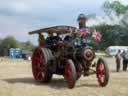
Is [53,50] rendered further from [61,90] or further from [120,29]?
[120,29]

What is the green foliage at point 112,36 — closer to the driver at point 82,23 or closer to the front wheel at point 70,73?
the driver at point 82,23

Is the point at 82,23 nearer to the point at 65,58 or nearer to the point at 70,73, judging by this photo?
the point at 65,58

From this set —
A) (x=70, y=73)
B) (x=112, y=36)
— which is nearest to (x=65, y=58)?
(x=70, y=73)

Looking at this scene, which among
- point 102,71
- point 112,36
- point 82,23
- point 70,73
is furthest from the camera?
point 112,36

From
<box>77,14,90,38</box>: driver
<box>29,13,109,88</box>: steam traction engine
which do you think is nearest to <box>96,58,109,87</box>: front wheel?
<box>29,13,109,88</box>: steam traction engine

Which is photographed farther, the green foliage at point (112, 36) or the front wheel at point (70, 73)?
the green foliage at point (112, 36)

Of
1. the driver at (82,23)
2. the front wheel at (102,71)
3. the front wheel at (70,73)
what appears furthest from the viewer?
the driver at (82,23)

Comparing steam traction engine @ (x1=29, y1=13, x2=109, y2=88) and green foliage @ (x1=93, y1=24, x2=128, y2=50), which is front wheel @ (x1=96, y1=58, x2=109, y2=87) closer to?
steam traction engine @ (x1=29, y1=13, x2=109, y2=88)

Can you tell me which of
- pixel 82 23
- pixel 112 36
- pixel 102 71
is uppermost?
pixel 82 23

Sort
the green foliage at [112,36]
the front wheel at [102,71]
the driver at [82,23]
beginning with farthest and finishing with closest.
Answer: the green foliage at [112,36]
the driver at [82,23]
the front wheel at [102,71]

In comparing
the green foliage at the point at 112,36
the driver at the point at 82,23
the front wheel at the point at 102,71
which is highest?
the driver at the point at 82,23

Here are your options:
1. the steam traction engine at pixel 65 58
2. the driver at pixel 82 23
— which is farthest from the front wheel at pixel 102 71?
the driver at pixel 82 23

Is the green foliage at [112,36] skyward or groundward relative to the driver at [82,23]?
groundward

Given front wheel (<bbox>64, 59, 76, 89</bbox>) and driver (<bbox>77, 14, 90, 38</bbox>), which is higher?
driver (<bbox>77, 14, 90, 38</bbox>)
